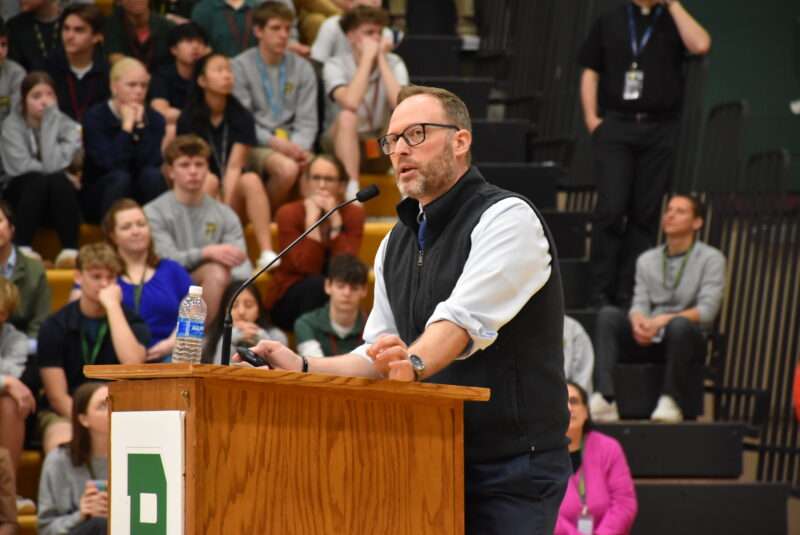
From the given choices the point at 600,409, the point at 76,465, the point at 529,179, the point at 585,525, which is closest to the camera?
the point at 76,465

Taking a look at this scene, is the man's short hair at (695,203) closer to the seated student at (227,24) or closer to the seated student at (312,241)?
the seated student at (312,241)

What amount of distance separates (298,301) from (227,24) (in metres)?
2.25

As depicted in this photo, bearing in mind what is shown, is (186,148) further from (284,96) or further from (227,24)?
(227,24)

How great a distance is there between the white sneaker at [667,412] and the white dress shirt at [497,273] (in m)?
4.07

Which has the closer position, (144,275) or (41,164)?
(144,275)

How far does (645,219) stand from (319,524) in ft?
17.4

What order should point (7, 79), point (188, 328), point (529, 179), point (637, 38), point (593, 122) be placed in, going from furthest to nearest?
point (529, 179)
point (593, 122)
point (637, 38)
point (7, 79)
point (188, 328)

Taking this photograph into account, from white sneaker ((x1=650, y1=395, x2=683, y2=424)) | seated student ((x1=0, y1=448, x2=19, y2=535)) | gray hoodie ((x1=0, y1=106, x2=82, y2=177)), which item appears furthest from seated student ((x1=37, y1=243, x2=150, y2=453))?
white sneaker ((x1=650, y1=395, x2=683, y2=424))

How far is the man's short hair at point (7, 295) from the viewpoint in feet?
19.0

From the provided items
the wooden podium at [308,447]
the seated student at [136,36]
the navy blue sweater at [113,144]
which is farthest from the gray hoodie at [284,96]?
the wooden podium at [308,447]

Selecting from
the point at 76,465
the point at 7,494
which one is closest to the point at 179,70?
the point at 76,465

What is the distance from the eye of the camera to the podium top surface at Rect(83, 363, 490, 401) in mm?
2467

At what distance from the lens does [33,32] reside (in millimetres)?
7902

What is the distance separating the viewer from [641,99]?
7.65 meters
